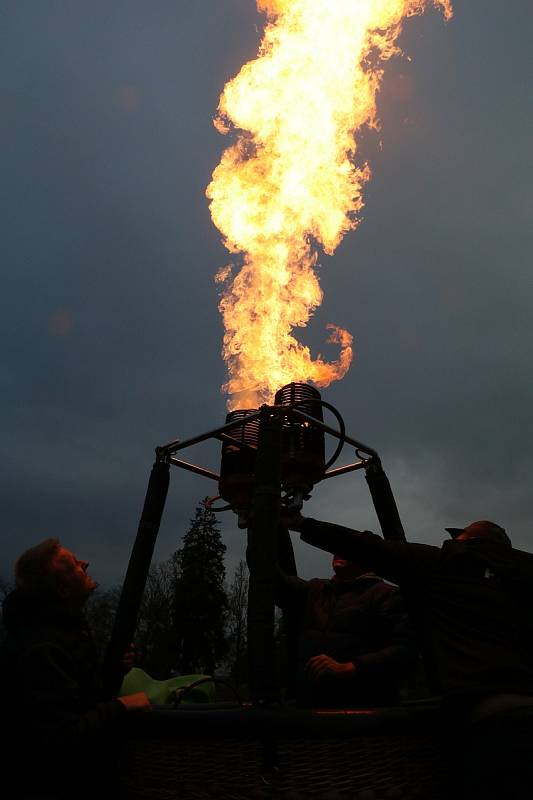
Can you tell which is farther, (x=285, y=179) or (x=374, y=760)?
(x=285, y=179)

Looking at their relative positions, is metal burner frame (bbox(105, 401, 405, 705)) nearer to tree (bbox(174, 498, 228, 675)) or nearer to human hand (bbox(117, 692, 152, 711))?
human hand (bbox(117, 692, 152, 711))

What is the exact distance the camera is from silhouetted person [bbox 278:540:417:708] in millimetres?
2879

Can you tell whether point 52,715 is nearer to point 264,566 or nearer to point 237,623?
point 264,566

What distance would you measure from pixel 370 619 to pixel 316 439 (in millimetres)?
1243

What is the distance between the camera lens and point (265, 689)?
2600 millimetres

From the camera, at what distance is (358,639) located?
3184 millimetres

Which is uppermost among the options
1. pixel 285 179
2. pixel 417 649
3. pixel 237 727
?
pixel 285 179

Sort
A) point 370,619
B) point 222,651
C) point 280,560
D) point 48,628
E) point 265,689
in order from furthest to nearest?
1. point 222,651
2. point 280,560
3. point 370,619
4. point 265,689
5. point 48,628

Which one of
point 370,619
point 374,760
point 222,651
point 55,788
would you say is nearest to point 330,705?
point 370,619

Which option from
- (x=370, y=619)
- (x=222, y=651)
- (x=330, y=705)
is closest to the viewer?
(x=330, y=705)

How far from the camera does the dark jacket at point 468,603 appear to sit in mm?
2182

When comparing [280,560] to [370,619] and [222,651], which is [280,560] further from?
[222,651]

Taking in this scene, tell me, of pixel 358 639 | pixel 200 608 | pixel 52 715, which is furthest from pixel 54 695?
pixel 200 608

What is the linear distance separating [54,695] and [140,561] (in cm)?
187
